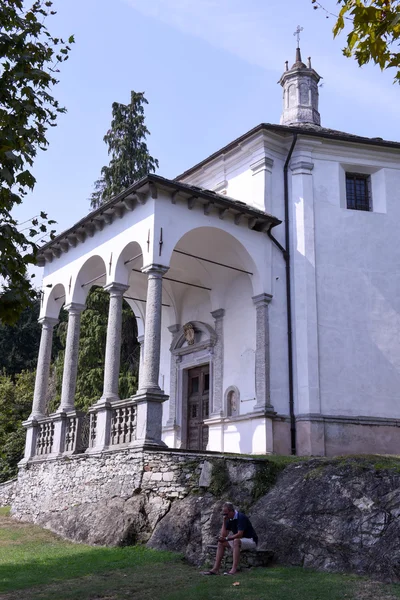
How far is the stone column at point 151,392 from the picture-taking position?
12289 mm

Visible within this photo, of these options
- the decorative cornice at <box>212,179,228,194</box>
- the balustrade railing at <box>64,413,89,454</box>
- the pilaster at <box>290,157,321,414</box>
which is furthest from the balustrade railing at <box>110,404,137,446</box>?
the decorative cornice at <box>212,179,228,194</box>

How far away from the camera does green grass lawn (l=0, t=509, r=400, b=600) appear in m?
7.34

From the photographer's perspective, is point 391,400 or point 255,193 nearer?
point 391,400

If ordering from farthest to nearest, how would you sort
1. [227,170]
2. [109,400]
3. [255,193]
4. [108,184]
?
[108,184]
[227,170]
[255,193]
[109,400]

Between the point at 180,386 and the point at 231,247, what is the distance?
4.71 meters

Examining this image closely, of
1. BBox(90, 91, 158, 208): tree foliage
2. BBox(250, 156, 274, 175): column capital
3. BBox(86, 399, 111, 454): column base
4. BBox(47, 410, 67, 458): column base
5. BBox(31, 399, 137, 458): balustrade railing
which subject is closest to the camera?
BBox(31, 399, 137, 458): balustrade railing

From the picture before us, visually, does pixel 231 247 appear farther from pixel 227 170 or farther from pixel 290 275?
pixel 227 170

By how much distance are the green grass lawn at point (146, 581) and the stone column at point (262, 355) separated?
16.7 feet

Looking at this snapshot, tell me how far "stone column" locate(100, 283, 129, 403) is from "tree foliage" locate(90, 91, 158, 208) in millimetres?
13821

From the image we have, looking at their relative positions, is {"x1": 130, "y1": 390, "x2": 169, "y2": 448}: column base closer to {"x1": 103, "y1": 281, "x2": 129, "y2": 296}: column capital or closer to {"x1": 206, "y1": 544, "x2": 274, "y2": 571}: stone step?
{"x1": 103, "y1": 281, "x2": 129, "y2": 296}: column capital

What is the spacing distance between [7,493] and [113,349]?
21.2 ft

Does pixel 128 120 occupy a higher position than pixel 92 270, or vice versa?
pixel 128 120

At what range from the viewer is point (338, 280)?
15891 millimetres

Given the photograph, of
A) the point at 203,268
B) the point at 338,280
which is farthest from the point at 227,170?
the point at 338,280
